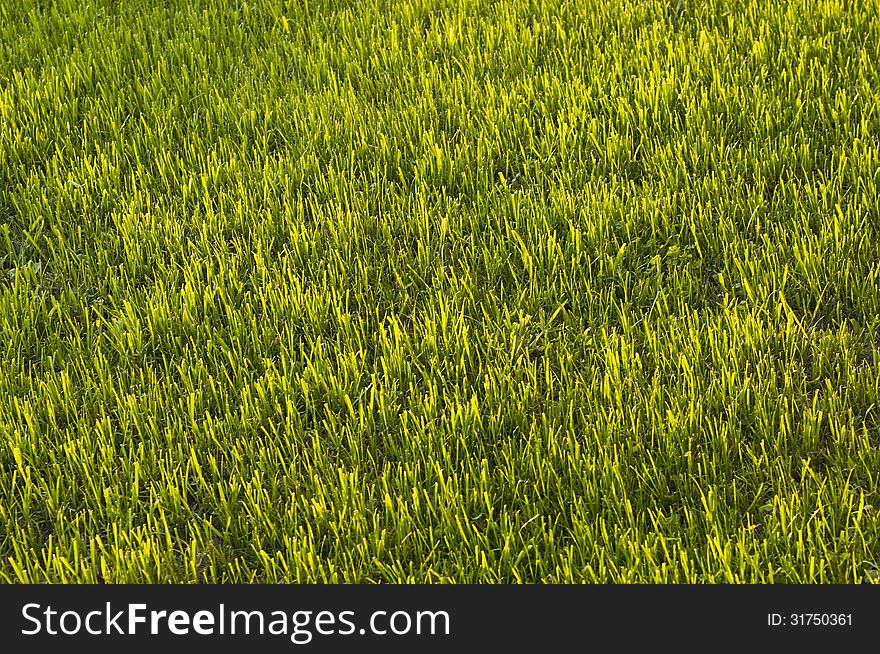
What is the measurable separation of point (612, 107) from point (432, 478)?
2.07 meters

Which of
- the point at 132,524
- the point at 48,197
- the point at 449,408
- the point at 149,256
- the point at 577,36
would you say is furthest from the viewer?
the point at 577,36

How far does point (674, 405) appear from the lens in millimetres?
2562

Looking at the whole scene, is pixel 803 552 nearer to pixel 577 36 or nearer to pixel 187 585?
pixel 187 585

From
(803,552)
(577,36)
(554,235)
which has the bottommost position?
(803,552)

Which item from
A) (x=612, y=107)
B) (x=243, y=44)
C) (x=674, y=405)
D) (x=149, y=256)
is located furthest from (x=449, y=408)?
(x=243, y=44)

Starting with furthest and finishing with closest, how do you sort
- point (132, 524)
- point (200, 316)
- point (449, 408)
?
point (200, 316), point (449, 408), point (132, 524)

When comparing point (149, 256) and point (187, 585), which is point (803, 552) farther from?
point (149, 256)

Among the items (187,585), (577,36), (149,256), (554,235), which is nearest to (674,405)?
(554,235)

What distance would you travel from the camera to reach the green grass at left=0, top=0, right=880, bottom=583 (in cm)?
235

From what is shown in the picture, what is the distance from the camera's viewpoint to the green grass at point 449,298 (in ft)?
7.71

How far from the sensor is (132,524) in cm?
244

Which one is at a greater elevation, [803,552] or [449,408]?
[449,408]

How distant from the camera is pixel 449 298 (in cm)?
309

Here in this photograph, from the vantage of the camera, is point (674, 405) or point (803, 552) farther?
point (674, 405)
